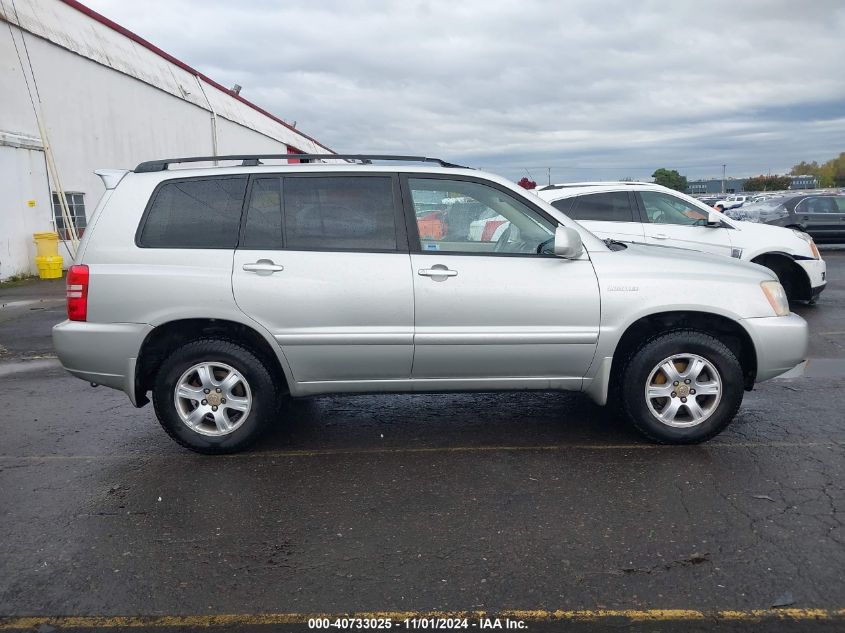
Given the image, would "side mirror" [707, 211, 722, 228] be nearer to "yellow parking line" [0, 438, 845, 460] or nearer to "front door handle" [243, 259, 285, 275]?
"yellow parking line" [0, 438, 845, 460]

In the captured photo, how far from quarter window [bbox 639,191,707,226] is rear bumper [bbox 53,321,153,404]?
703 cm

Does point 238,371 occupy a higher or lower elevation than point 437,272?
lower

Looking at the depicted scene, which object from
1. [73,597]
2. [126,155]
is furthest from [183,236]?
[126,155]

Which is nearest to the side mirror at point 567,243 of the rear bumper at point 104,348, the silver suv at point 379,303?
the silver suv at point 379,303

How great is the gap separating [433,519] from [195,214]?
2.50m

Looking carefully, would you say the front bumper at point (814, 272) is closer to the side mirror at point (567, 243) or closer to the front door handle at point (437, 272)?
the side mirror at point (567, 243)

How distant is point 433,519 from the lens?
3.75 meters

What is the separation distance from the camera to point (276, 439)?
5066 millimetres

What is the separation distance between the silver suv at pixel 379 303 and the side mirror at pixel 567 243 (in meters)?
0.01

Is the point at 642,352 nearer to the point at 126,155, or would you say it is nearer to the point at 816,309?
the point at 816,309

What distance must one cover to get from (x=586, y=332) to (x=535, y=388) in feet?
1.67

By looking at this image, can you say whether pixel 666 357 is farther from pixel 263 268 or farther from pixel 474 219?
pixel 263 268

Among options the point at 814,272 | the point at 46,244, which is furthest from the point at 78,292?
the point at 46,244

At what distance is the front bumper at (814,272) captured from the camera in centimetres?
970
